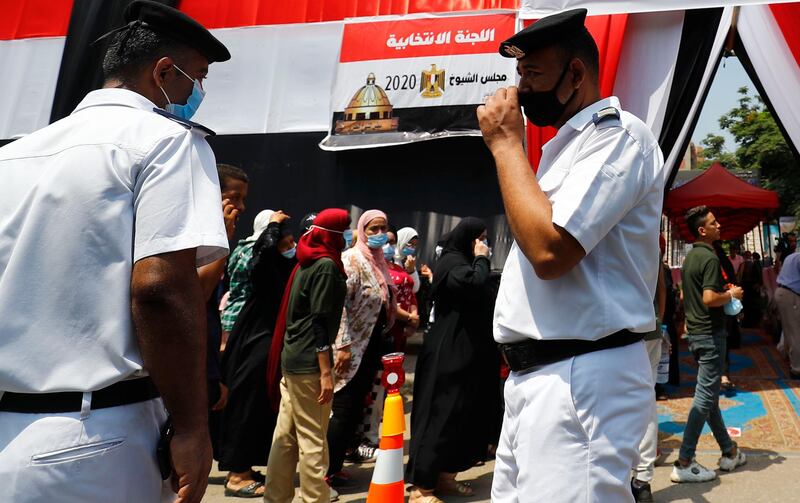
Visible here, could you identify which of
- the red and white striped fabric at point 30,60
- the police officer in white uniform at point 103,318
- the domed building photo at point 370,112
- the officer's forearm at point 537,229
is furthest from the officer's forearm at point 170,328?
the red and white striped fabric at point 30,60

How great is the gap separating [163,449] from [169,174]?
2.01 ft

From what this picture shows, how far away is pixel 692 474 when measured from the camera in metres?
5.30

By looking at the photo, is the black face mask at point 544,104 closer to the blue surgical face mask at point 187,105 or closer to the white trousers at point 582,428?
the white trousers at point 582,428

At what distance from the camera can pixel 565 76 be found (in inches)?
81.9

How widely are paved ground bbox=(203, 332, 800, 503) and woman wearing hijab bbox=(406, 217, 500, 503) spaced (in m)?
0.33

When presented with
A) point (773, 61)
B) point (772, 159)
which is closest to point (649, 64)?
point (773, 61)

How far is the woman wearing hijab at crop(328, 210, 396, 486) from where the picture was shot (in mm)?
5309

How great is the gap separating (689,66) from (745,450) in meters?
3.76

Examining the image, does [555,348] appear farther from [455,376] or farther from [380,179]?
[380,179]

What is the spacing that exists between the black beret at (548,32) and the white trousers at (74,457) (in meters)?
1.39

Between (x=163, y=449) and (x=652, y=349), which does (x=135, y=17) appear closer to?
(x=163, y=449)

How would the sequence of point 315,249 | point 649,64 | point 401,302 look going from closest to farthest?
point 315,249 < point 401,302 < point 649,64

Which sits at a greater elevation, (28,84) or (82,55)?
(82,55)

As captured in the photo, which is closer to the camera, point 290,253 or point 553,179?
point 553,179
